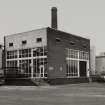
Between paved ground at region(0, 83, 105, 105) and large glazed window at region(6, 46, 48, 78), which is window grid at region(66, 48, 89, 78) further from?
paved ground at region(0, 83, 105, 105)

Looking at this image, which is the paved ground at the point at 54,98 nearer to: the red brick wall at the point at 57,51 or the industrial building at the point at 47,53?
the red brick wall at the point at 57,51

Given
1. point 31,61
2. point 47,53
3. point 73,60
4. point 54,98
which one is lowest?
point 54,98

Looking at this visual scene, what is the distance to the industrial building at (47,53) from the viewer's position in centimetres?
4356

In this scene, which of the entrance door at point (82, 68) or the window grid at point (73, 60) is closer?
the window grid at point (73, 60)

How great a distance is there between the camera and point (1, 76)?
41281 mm

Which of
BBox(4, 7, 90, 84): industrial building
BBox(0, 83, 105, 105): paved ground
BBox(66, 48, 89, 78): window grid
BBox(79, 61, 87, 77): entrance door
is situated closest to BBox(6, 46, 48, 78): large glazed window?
BBox(4, 7, 90, 84): industrial building

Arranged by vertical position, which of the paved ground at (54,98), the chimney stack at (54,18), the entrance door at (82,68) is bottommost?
the paved ground at (54,98)

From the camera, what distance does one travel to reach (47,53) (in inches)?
1689

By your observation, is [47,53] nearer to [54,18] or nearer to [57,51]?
[57,51]

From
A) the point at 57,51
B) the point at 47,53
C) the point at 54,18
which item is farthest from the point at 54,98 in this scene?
the point at 54,18

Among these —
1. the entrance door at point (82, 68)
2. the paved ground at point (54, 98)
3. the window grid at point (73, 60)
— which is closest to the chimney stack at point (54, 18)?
the window grid at point (73, 60)

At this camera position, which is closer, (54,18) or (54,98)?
(54,98)

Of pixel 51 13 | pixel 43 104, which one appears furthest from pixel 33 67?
pixel 43 104

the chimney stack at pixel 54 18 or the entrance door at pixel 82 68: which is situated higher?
the chimney stack at pixel 54 18
